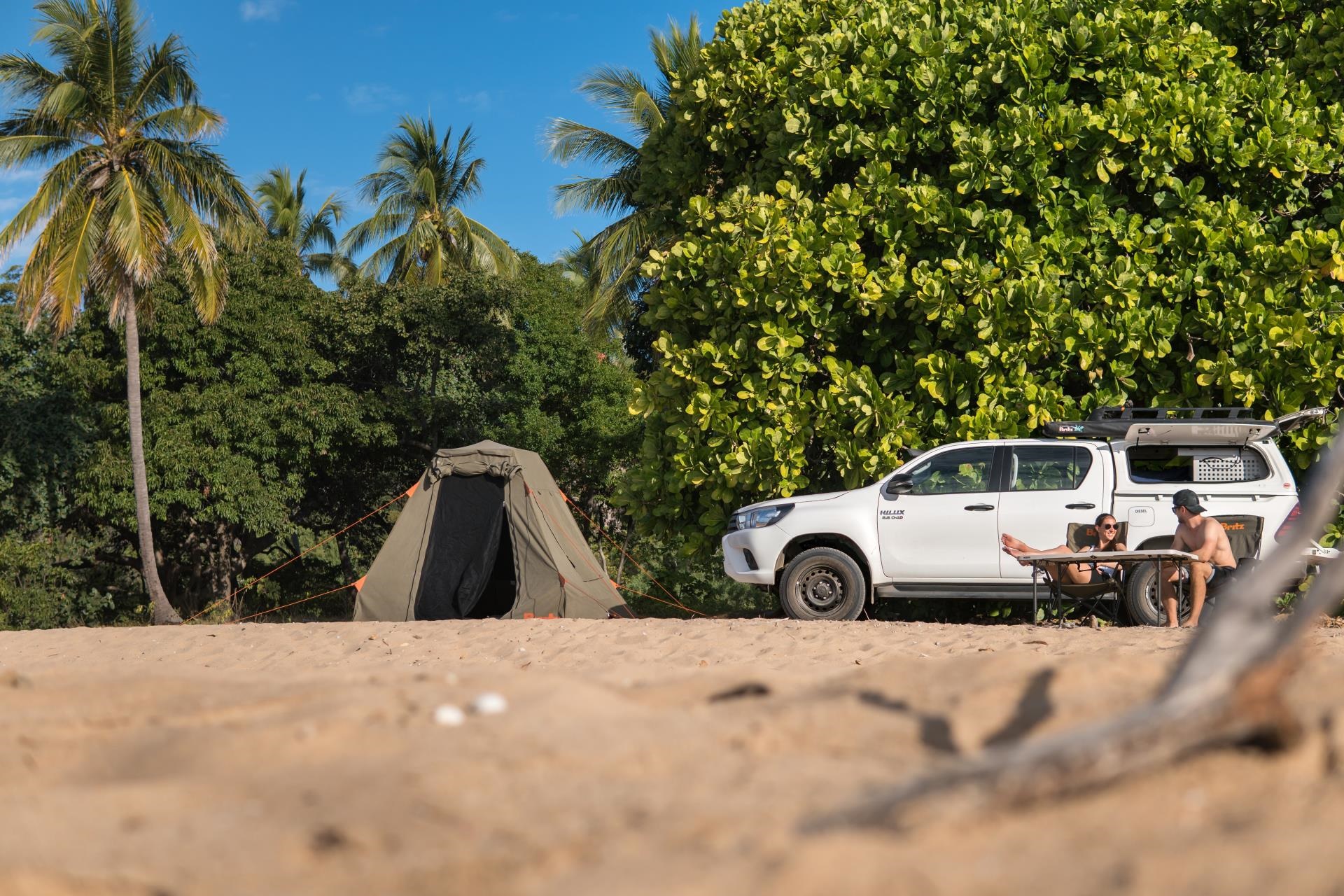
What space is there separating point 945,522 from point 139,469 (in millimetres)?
14033

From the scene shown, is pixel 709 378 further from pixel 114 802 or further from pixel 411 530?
pixel 114 802

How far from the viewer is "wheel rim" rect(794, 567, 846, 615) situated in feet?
32.2

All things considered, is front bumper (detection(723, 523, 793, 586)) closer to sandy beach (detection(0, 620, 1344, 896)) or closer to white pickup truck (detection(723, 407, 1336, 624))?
white pickup truck (detection(723, 407, 1336, 624))

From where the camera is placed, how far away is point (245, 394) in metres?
21.4

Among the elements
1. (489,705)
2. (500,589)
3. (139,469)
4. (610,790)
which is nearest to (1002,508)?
(500,589)

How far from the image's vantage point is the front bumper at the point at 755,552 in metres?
9.88

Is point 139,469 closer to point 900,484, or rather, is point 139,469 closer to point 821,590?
point 821,590

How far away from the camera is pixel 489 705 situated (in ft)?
9.09

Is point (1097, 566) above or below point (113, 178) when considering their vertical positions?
below

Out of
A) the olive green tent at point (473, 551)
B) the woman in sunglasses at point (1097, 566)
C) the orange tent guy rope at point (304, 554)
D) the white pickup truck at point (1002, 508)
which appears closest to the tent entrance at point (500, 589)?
the olive green tent at point (473, 551)

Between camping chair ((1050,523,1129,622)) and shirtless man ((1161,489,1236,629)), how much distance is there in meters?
0.45

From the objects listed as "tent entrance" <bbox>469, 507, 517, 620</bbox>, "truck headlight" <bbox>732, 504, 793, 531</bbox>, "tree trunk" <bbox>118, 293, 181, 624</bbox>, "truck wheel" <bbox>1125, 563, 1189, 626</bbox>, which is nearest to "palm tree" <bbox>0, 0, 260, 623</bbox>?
"tree trunk" <bbox>118, 293, 181, 624</bbox>

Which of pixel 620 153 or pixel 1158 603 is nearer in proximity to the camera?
pixel 1158 603

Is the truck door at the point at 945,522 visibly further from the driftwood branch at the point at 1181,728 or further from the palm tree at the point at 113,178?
the palm tree at the point at 113,178
